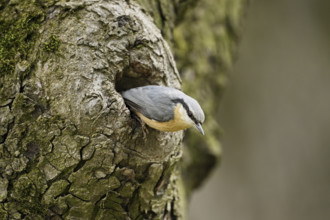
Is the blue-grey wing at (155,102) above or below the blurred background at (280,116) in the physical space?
above

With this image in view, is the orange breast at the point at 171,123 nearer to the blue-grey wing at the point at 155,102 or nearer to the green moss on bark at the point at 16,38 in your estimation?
the blue-grey wing at the point at 155,102

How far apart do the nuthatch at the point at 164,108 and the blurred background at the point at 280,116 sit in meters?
2.92

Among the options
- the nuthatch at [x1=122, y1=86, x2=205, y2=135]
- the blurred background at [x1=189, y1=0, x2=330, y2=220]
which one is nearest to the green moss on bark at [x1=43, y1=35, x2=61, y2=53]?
the nuthatch at [x1=122, y1=86, x2=205, y2=135]

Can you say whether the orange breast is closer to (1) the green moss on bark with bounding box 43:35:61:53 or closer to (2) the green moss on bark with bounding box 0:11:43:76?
(1) the green moss on bark with bounding box 43:35:61:53

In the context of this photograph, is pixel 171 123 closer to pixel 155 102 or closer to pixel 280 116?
pixel 155 102

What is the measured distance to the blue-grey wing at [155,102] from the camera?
169cm

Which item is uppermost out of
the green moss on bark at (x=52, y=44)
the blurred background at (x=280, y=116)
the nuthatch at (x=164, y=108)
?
the green moss on bark at (x=52, y=44)

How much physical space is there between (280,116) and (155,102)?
131 inches

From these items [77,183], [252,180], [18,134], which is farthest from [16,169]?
[252,180]

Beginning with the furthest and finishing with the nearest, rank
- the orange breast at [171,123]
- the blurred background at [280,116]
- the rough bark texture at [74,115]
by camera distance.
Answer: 1. the blurred background at [280,116]
2. the orange breast at [171,123]
3. the rough bark texture at [74,115]

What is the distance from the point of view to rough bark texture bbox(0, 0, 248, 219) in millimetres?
1570

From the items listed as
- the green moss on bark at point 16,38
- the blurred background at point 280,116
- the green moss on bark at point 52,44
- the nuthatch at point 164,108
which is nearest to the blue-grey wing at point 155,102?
the nuthatch at point 164,108

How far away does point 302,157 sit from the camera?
475 centimetres

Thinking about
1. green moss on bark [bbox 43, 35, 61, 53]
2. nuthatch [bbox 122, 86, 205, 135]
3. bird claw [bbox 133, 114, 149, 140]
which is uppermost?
green moss on bark [bbox 43, 35, 61, 53]
